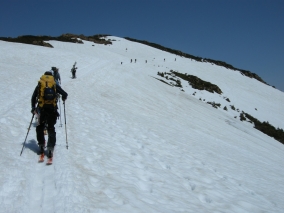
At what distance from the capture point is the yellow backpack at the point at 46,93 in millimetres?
5744

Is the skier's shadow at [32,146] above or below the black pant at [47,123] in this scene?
below

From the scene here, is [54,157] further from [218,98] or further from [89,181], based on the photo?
[218,98]

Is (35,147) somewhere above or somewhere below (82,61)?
below

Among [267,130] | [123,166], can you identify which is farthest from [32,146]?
[267,130]

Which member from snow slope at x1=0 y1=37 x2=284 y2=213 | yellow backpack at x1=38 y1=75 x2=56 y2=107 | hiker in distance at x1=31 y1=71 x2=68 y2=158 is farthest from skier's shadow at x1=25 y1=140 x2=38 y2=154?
yellow backpack at x1=38 y1=75 x2=56 y2=107

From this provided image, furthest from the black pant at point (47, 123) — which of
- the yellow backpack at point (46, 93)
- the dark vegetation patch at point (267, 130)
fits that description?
the dark vegetation patch at point (267, 130)

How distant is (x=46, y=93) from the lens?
18.8 ft

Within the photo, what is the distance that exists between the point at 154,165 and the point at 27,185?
386cm

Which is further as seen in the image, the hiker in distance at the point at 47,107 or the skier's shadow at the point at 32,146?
the skier's shadow at the point at 32,146

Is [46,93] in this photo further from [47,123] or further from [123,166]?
[123,166]

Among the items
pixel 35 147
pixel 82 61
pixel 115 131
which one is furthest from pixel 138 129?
pixel 82 61

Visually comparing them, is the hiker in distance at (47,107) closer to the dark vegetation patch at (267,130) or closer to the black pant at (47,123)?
the black pant at (47,123)

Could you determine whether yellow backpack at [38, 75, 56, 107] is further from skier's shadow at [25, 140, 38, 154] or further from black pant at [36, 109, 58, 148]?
skier's shadow at [25, 140, 38, 154]

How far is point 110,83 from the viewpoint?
21609mm
